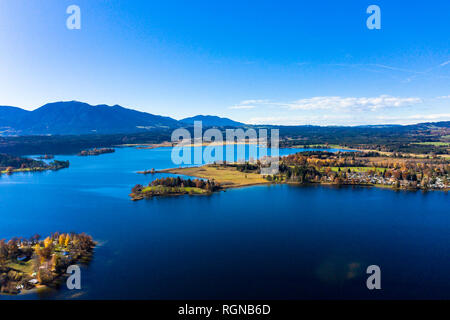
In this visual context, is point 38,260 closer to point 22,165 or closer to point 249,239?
point 249,239

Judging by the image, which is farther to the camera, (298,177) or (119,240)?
(298,177)

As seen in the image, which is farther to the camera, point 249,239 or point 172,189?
point 172,189

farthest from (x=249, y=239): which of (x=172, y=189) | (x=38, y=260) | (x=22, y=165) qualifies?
(x=22, y=165)

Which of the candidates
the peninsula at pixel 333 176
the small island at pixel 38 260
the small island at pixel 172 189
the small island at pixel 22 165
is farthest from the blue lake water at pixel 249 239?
the small island at pixel 22 165

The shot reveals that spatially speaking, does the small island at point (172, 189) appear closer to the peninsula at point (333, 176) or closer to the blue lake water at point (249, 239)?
the peninsula at point (333, 176)
